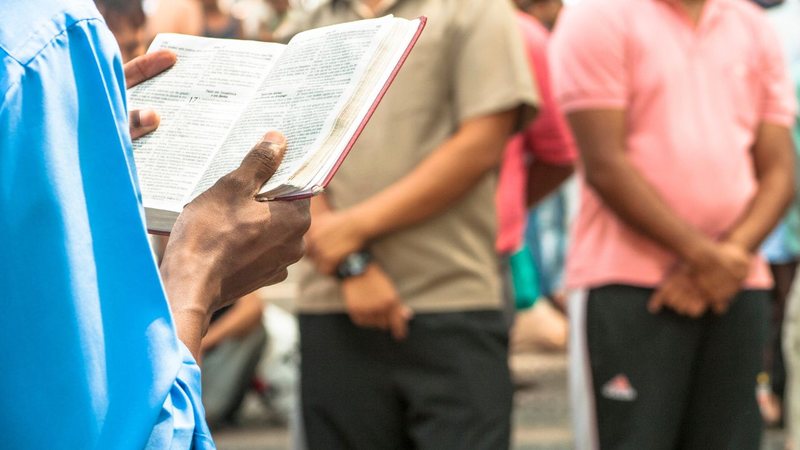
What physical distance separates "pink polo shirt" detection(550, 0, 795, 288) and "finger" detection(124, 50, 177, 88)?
5.83 ft

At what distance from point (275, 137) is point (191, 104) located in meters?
0.21

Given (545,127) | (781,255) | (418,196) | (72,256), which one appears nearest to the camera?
(72,256)

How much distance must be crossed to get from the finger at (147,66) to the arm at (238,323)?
13.9ft

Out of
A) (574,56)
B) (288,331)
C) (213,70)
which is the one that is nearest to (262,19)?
(288,331)

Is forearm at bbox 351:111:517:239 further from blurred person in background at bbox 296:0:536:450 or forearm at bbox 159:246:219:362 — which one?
forearm at bbox 159:246:219:362

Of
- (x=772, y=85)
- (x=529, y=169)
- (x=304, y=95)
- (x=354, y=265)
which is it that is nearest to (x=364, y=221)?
(x=354, y=265)

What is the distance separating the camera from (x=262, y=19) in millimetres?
8078

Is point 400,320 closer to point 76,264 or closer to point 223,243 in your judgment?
point 223,243

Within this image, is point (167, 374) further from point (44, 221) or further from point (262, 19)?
point (262, 19)

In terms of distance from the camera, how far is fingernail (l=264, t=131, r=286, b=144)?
145 cm

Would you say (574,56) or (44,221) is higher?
(44,221)

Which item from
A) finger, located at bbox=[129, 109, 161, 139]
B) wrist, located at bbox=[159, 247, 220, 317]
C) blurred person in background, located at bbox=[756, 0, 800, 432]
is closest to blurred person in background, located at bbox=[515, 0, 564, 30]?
blurred person in background, located at bbox=[756, 0, 800, 432]

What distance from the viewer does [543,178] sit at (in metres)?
4.00

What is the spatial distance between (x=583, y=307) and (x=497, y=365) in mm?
308
